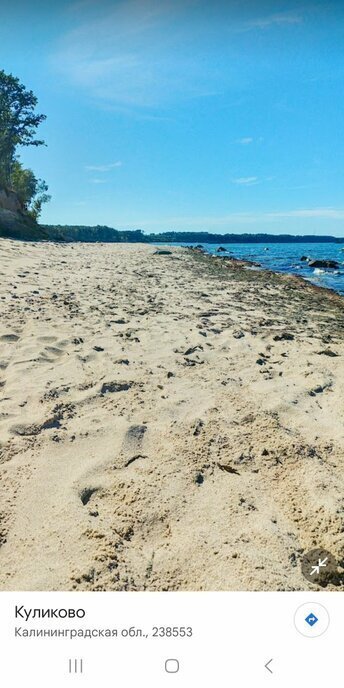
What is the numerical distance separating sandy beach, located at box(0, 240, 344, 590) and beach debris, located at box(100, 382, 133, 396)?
0.06ft

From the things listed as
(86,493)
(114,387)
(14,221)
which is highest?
(14,221)

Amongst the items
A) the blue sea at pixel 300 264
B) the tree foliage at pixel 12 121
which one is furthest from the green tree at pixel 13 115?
the blue sea at pixel 300 264

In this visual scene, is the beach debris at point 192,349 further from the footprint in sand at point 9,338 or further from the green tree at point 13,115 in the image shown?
the green tree at point 13,115

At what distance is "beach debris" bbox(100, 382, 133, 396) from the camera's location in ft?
13.0

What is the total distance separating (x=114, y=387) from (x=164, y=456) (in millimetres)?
1330

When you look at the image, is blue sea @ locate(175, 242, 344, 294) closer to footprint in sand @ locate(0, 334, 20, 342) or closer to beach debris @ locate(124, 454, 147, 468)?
footprint in sand @ locate(0, 334, 20, 342)

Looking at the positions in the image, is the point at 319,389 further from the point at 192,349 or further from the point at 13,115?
the point at 13,115

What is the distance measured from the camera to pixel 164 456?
113 inches

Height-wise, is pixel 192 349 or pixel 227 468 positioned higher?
pixel 192 349

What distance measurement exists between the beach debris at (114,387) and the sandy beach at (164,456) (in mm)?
20

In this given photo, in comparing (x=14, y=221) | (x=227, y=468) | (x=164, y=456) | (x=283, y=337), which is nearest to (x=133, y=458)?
(x=164, y=456)
